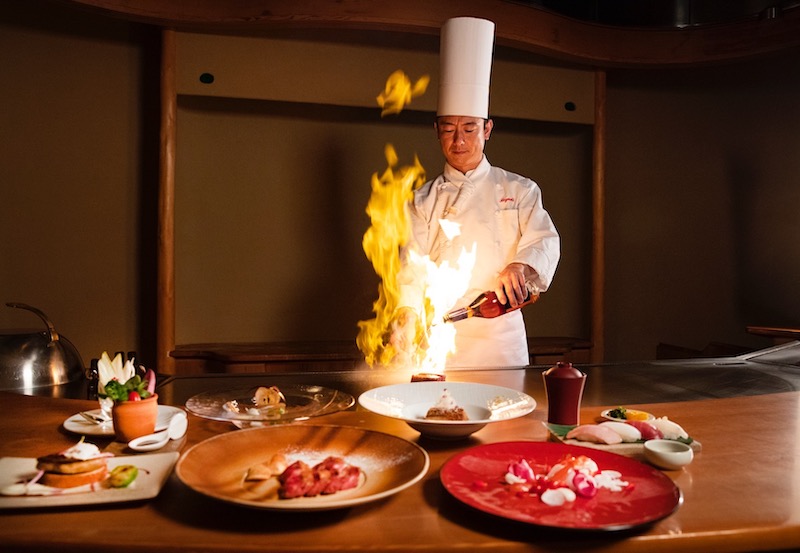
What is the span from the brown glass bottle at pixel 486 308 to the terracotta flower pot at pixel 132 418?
4.36 ft

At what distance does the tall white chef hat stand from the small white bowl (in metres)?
2.21

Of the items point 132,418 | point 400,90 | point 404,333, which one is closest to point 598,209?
point 400,90

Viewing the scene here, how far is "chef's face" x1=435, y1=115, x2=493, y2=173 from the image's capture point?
10.9 ft

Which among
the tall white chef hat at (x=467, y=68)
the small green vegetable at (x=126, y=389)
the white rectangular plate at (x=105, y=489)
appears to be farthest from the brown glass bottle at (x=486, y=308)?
the white rectangular plate at (x=105, y=489)

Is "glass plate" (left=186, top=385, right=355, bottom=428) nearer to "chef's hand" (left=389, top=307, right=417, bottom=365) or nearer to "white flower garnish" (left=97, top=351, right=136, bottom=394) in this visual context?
"white flower garnish" (left=97, top=351, right=136, bottom=394)

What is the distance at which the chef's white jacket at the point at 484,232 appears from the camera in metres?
3.30

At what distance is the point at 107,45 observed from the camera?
427 cm

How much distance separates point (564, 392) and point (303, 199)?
338cm

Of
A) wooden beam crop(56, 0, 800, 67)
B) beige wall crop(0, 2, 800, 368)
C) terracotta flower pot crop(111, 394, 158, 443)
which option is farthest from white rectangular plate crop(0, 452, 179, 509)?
beige wall crop(0, 2, 800, 368)

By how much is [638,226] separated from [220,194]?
10.8 feet

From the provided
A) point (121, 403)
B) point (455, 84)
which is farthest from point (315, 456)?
point (455, 84)

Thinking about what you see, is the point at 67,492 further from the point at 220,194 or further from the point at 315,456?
the point at 220,194

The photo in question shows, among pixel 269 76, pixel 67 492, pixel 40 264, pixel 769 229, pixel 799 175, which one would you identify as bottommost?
pixel 67 492

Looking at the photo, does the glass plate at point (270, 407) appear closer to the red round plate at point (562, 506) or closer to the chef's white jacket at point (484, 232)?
the red round plate at point (562, 506)
